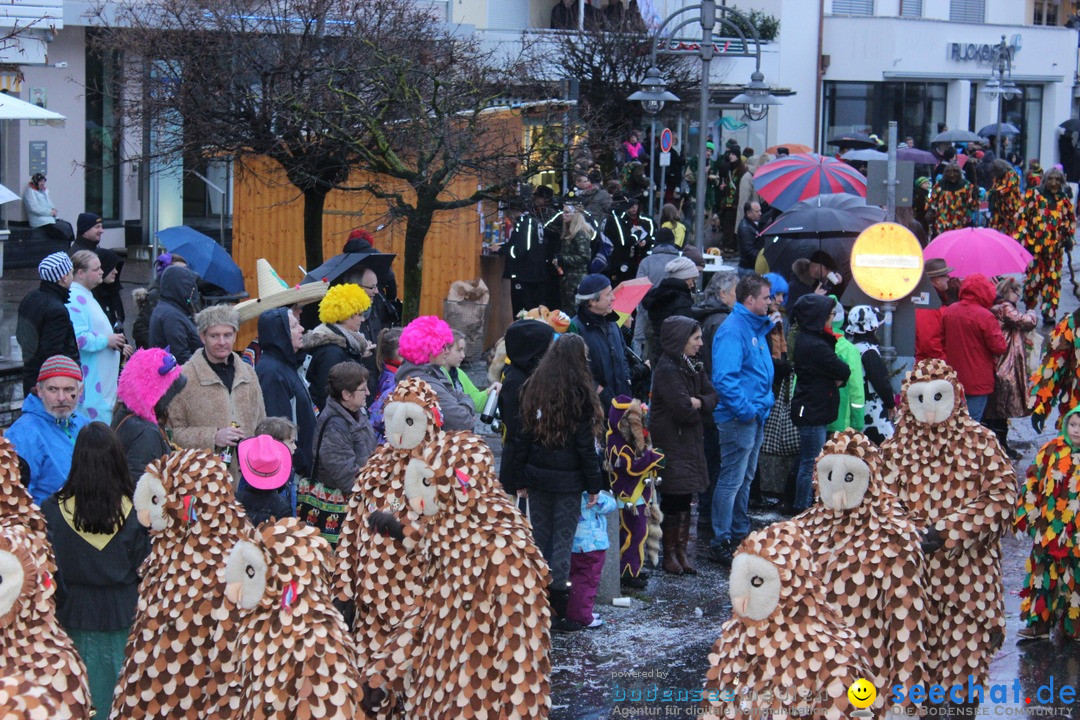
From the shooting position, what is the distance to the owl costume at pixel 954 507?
6988mm

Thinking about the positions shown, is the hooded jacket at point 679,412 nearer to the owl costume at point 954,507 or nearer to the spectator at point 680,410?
the spectator at point 680,410

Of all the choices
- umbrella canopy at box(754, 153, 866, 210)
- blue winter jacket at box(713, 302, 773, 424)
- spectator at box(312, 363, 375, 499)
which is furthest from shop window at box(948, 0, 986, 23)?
spectator at box(312, 363, 375, 499)

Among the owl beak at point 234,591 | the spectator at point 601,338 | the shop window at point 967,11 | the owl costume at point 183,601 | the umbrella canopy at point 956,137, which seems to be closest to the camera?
the owl beak at point 234,591

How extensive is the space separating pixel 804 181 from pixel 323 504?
10555 millimetres

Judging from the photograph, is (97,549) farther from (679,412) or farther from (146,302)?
(146,302)

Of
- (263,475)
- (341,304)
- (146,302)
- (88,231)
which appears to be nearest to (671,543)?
(341,304)

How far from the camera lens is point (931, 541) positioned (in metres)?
6.67

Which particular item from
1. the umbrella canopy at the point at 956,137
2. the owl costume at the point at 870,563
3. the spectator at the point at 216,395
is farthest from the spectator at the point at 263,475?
the umbrella canopy at the point at 956,137

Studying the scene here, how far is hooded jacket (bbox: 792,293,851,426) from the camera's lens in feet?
32.1

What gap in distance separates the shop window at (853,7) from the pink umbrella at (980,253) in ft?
82.9

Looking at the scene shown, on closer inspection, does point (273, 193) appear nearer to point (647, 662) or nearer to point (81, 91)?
point (81, 91)

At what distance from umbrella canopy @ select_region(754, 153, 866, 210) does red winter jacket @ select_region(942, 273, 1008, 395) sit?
5.65 meters

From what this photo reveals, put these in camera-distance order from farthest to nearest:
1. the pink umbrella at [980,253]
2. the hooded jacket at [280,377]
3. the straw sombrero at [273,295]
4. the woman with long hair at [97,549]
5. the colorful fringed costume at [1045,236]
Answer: the colorful fringed costume at [1045,236], the pink umbrella at [980,253], the straw sombrero at [273,295], the hooded jacket at [280,377], the woman with long hair at [97,549]

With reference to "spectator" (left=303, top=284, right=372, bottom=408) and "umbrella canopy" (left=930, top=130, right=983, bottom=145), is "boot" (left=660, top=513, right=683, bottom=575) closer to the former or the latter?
"spectator" (left=303, top=284, right=372, bottom=408)
